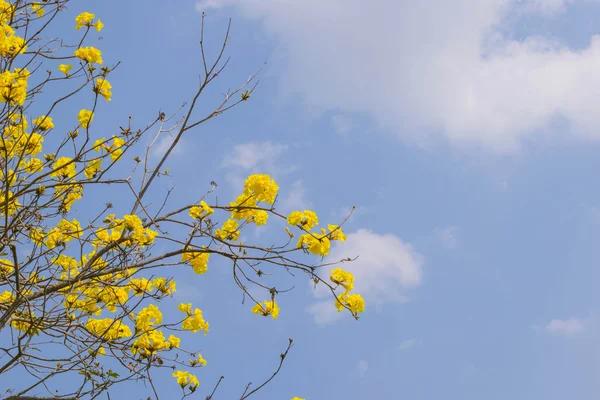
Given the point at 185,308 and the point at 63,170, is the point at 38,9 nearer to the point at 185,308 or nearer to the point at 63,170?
the point at 63,170

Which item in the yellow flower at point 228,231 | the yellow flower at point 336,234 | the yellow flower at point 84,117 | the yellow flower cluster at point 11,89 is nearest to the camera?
the yellow flower cluster at point 11,89

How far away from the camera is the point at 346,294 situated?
3.52 m

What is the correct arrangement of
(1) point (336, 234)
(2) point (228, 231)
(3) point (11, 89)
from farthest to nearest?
(2) point (228, 231) < (1) point (336, 234) < (3) point (11, 89)

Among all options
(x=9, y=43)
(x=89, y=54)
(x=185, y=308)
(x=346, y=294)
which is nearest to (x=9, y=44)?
(x=9, y=43)

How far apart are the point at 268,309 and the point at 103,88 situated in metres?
1.84

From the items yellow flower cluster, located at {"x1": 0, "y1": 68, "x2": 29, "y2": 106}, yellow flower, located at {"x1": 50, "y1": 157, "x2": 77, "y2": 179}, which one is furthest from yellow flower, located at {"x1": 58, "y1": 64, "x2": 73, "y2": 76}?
yellow flower cluster, located at {"x1": 0, "y1": 68, "x2": 29, "y2": 106}

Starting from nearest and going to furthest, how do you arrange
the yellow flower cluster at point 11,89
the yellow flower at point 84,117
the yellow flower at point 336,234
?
the yellow flower cluster at point 11,89, the yellow flower at point 336,234, the yellow flower at point 84,117

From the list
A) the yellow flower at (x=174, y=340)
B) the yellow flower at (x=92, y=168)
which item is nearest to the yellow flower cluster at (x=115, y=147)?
the yellow flower at (x=92, y=168)

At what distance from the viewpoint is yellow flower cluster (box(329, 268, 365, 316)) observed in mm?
3496

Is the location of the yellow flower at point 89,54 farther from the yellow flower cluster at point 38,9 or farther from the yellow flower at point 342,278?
the yellow flower at point 342,278

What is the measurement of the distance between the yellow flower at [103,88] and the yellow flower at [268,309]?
1725mm

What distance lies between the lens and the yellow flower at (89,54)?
13.0 ft

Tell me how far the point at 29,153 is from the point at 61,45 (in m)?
0.90

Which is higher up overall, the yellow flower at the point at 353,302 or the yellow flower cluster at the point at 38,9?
the yellow flower cluster at the point at 38,9
